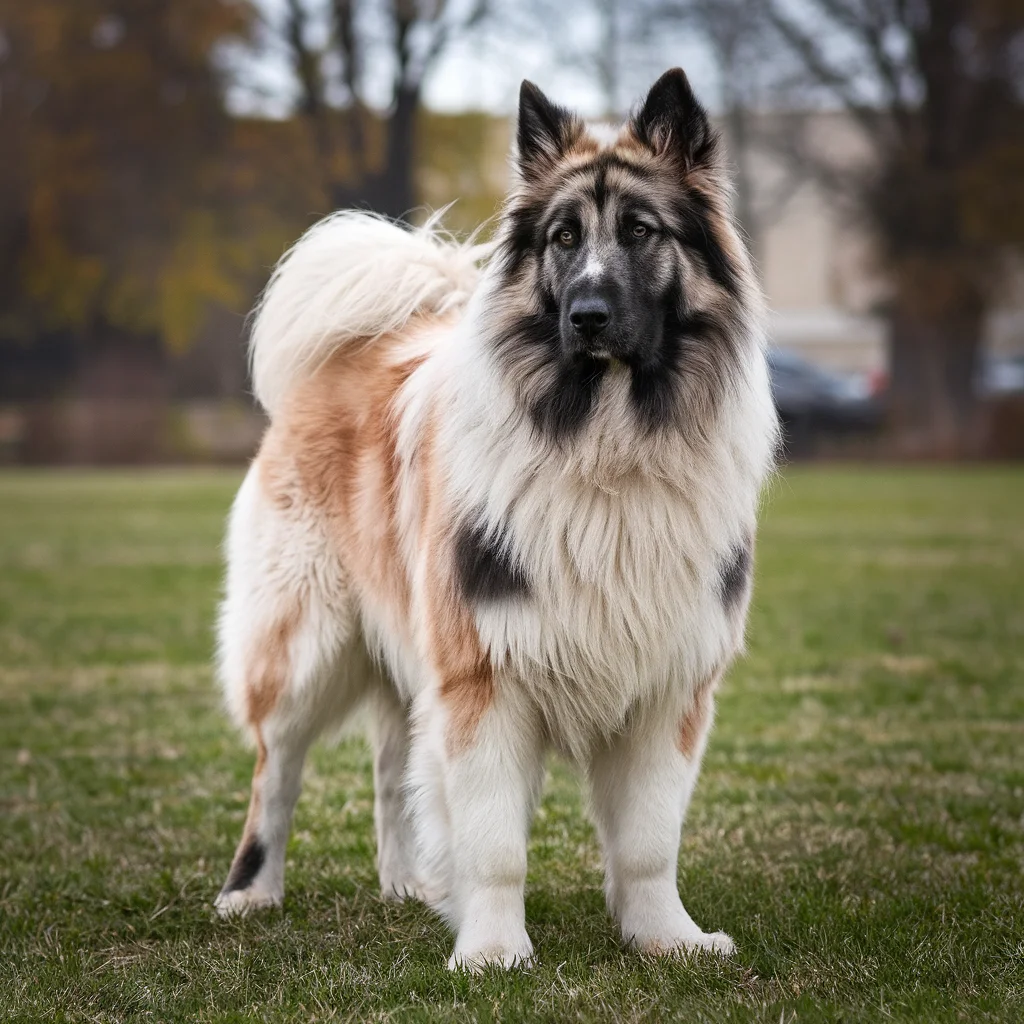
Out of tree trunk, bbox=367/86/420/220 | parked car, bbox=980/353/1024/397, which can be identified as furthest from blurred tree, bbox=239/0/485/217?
parked car, bbox=980/353/1024/397

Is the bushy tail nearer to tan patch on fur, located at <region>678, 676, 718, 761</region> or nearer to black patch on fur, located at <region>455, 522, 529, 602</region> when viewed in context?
black patch on fur, located at <region>455, 522, 529, 602</region>

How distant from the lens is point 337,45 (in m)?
25.4

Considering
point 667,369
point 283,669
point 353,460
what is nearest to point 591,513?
point 667,369

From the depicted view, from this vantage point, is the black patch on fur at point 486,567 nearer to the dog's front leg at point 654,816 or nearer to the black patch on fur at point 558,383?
the black patch on fur at point 558,383

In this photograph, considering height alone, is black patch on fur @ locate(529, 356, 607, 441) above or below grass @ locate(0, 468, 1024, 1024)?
above

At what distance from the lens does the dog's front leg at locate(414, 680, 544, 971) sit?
3.54m

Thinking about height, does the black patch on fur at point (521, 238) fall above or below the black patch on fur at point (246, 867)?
above

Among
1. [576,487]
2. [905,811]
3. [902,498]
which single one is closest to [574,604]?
[576,487]

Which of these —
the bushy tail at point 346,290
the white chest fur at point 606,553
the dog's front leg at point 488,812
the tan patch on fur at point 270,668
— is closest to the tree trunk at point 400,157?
the bushy tail at point 346,290

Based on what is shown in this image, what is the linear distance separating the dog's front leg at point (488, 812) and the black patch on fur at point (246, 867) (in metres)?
0.89

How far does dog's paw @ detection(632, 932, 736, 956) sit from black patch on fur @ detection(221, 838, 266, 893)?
1.24 m

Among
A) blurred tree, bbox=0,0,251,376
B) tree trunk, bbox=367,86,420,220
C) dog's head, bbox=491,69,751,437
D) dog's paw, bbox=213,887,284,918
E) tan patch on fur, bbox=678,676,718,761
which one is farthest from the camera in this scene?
blurred tree, bbox=0,0,251,376

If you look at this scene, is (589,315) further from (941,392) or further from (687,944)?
(941,392)

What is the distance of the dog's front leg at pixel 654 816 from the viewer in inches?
145
